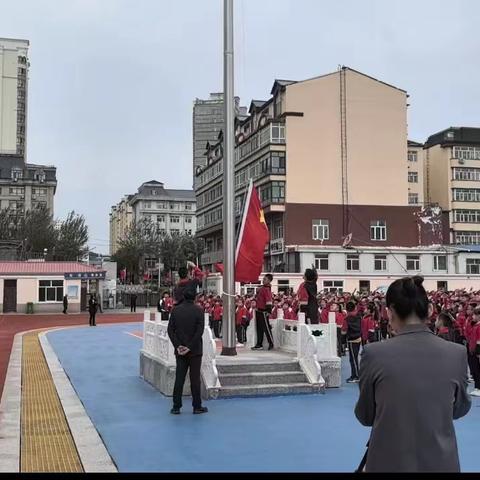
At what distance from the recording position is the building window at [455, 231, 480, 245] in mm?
64375

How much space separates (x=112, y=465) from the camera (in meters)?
6.05

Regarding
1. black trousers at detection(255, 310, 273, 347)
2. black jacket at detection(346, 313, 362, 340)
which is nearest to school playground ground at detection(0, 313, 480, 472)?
black jacket at detection(346, 313, 362, 340)

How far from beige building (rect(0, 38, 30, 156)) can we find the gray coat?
112307 mm

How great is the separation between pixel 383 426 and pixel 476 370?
339 inches

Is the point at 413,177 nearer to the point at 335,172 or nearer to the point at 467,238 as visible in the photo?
the point at 467,238

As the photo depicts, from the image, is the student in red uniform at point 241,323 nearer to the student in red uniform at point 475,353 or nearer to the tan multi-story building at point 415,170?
the student in red uniform at point 475,353

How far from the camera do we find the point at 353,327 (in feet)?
39.2

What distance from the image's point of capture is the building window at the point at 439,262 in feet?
182

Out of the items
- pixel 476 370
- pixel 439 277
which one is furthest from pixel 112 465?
pixel 439 277

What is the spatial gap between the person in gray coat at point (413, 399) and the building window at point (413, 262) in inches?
2120

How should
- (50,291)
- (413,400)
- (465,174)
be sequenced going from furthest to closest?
(465,174) < (50,291) < (413,400)

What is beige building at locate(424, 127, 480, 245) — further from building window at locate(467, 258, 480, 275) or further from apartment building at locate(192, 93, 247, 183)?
apartment building at locate(192, 93, 247, 183)

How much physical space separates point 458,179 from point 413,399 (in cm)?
6792

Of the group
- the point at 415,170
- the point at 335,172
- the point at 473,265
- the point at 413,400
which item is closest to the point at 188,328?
the point at 413,400
